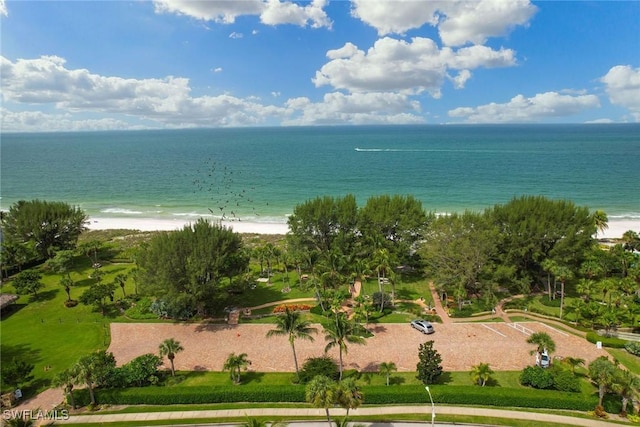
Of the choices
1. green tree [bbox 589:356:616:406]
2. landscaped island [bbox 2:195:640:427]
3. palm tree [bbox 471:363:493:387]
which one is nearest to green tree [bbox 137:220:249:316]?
landscaped island [bbox 2:195:640:427]

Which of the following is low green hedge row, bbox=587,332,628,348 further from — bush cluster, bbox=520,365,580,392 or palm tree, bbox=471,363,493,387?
palm tree, bbox=471,363,493,387

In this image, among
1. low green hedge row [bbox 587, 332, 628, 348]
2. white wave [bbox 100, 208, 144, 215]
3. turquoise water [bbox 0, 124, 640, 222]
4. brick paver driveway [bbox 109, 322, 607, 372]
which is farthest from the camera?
turquoise water [bbox 0, 124, 640, 222]

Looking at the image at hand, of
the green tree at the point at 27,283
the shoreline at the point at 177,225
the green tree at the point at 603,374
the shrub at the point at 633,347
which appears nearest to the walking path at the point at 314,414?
the green tree at the point at 603,374

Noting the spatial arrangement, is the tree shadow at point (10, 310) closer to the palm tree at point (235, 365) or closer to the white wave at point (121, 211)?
the palm tree at point (235, 365)

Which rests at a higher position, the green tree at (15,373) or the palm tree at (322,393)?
the palm tree at (322,393)

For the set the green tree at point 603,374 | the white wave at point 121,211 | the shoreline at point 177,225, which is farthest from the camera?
the white wave at point 121,211

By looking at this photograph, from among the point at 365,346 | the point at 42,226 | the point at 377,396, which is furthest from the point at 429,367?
the point at 42,226
